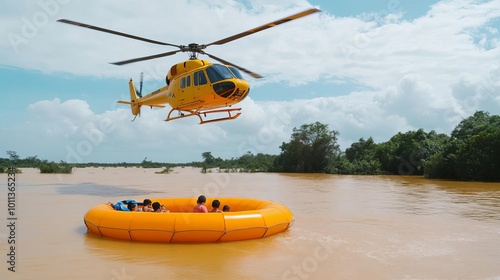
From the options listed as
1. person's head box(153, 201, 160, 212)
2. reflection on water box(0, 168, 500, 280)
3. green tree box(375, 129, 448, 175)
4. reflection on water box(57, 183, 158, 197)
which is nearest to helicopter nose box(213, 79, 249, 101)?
reflection on water box(0, 168, 500, 280)

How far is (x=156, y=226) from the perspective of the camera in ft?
25.1

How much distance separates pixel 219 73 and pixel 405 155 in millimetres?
33135

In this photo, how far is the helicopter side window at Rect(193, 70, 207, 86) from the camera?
13.0 metres

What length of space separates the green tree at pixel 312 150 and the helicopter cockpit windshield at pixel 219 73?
117 feet

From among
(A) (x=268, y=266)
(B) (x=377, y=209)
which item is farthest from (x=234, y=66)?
(A) (x=268, y=266)

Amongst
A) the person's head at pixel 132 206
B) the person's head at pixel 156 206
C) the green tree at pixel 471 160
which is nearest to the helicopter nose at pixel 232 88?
the person's head at pixel 132 206

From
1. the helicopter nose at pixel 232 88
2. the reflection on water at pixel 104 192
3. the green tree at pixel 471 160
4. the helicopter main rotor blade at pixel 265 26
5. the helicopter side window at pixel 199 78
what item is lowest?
the reflection on water at pixel 104 192

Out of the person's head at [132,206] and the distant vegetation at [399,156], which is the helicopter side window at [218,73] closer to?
the person's head at [132,206]

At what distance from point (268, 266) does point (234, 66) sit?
8.46m

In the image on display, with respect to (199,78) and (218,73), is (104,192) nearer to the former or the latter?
(199,78)

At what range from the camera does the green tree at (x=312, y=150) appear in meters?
48.0

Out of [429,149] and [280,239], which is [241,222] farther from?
[429,149]

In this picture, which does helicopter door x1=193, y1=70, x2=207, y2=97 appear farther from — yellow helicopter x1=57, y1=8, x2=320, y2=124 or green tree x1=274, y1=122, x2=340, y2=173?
green tree x1=274, y1=122, x2=340, y2=173

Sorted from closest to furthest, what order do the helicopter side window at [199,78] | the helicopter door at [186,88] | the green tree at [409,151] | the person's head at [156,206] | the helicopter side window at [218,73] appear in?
the person's head at [156,206] < the helicopter side window at [218,73] < the helicopter side window at [199,78] < the helicopter door at [186,88] < the green tree at [409,151]
